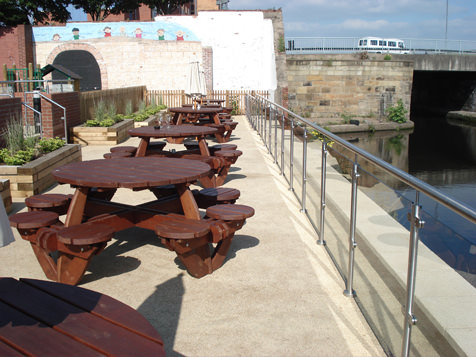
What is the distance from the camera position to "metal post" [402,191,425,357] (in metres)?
2.33

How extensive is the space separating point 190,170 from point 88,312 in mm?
2317

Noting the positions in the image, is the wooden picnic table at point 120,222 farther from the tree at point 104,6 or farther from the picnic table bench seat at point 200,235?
the tree at point 104,6

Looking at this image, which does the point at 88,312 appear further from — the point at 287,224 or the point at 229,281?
the point at 287,224

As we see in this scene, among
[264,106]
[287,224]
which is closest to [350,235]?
[287,224]

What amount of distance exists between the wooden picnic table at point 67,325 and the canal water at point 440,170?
1.30 meters

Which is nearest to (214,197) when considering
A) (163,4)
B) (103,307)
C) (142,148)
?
(103,307)

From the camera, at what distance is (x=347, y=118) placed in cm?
2808

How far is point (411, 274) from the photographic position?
95.3 inches

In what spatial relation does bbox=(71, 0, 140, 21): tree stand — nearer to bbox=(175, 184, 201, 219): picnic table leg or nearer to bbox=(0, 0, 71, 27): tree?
bbox=(0, 0, 71, 27): tree

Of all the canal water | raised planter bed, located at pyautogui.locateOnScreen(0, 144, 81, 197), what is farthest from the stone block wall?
raised planter bed, located at pyautogui.locateOnScreen(0, 144, 81, 197)

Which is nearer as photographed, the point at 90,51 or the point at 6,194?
the point at 6,194

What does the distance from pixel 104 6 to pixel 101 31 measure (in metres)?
18.2

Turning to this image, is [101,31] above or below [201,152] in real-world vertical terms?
above

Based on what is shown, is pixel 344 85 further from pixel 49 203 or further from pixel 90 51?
pixel 49 203
